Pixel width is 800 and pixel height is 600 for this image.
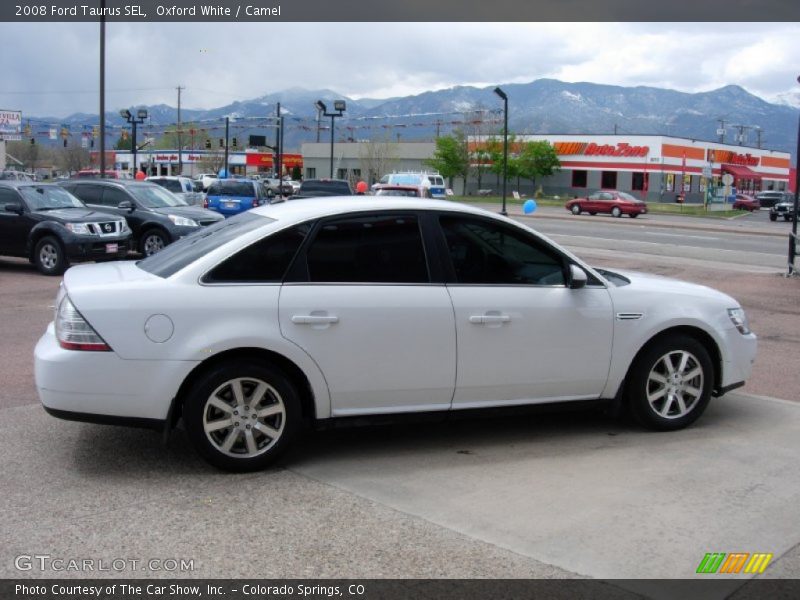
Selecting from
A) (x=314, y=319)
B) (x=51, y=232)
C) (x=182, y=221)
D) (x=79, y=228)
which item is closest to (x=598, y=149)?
(x=182, y=221)

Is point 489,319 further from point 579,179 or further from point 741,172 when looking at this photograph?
point 741,172

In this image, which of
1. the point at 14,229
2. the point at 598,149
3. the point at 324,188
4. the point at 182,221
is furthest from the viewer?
the point at 598,149

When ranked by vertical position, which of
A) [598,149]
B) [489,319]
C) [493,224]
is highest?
[598,149]

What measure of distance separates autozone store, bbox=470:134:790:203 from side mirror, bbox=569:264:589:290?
68.7m

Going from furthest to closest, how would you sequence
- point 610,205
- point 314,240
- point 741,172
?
point 741,172, point 610,205, point 314,240

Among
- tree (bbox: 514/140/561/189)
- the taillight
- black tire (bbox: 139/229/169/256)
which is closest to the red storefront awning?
tree (bbox: 514/140/561/189)

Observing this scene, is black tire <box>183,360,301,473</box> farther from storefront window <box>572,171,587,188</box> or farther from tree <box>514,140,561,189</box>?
storefront window <box>572,171,587,188</box>

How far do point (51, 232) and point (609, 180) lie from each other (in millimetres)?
68969

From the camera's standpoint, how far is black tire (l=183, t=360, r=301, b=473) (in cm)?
506

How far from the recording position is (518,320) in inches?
223

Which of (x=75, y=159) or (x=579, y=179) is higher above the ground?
(x=75, y=159)

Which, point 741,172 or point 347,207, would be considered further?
point 741,172

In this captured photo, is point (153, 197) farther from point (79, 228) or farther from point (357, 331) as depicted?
point (357, 331)

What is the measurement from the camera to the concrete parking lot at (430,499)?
409cm
